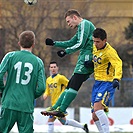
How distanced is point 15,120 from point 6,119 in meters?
0.13

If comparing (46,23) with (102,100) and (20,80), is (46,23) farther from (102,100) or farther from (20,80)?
(20,80)

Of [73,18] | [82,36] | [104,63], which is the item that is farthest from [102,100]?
[73,18]

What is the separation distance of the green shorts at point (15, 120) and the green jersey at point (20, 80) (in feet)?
0.23

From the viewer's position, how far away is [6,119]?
7.98 metres

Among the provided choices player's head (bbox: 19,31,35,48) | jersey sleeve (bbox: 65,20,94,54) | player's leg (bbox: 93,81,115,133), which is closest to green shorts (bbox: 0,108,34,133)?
player's head (bbox: 19,31,35,48)

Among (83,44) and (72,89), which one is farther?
(72,89)

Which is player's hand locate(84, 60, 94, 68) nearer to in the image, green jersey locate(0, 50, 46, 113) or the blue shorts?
the blue shorts

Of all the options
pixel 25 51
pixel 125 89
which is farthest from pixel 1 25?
pixel 25 51

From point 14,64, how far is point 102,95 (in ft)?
8.30

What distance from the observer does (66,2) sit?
27.6 metres

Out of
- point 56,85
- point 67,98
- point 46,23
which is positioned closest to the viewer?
point 67,98

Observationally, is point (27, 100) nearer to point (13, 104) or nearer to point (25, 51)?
point (13, 104)

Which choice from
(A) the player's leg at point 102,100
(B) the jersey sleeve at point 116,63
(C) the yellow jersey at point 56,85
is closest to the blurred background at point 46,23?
(C) the yellow jersey at point 56,85

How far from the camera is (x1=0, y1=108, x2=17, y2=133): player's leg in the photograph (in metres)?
7.92
